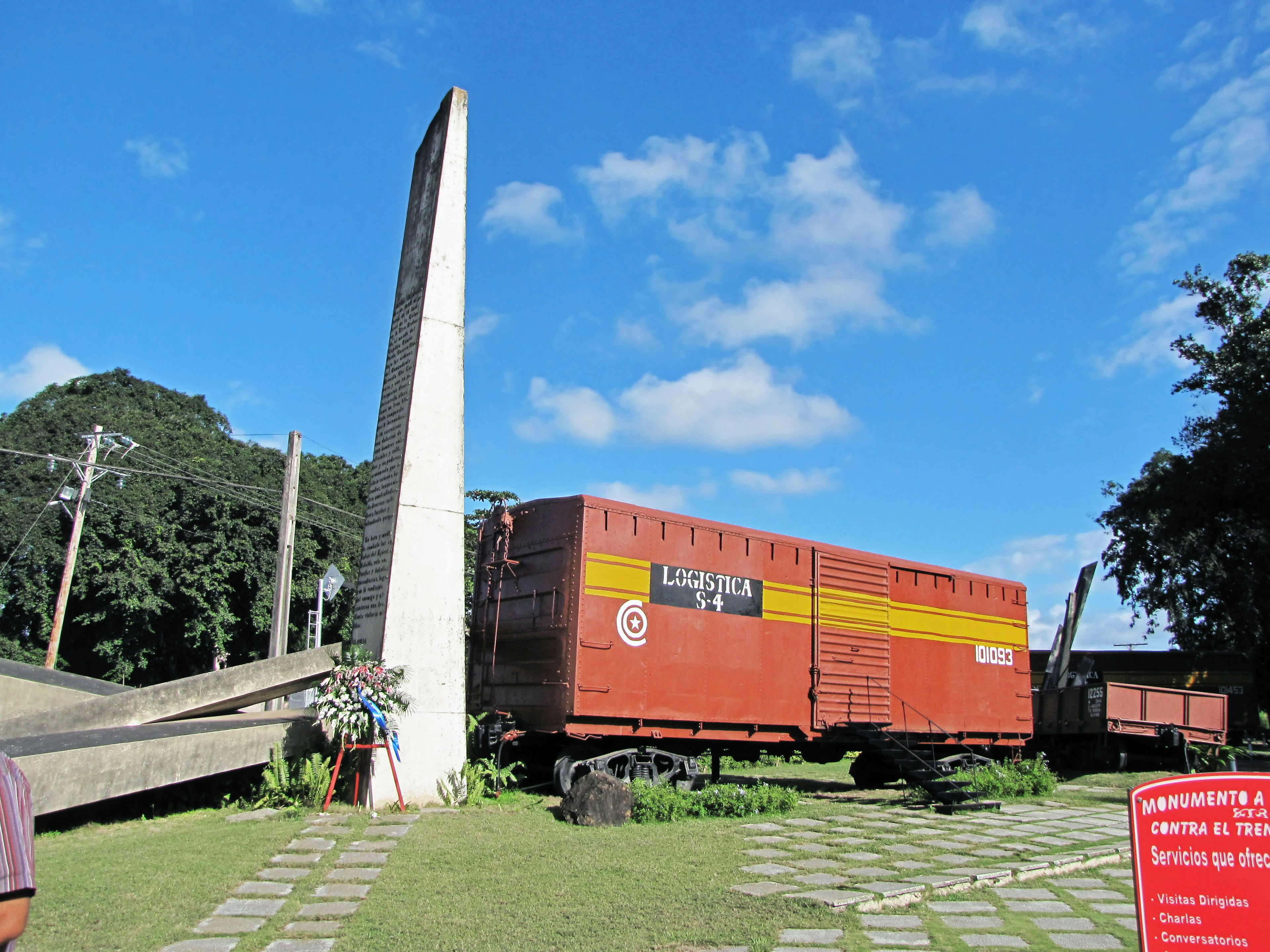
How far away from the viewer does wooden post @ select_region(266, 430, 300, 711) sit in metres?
15.2

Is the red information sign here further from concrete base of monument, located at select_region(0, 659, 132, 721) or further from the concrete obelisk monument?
concrete base of monument, located at select_region(0, 659, 132, 721)

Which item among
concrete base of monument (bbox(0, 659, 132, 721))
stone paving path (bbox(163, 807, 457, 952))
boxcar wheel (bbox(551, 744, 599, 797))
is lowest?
stone paving path (bbox(163, 807, 457, 952))

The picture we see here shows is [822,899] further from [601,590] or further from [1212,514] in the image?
[1212,514]

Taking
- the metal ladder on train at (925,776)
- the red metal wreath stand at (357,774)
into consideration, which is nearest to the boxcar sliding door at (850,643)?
the metal ladder on train at (925,776)

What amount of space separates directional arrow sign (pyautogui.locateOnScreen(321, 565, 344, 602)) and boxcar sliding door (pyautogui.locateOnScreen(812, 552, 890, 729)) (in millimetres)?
19289

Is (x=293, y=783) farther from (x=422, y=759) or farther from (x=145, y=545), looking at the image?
(x=145, y=545)

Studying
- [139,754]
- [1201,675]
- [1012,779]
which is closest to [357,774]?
[139,754]

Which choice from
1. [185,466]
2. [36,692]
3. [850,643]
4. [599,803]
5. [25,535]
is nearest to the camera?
[599,803]

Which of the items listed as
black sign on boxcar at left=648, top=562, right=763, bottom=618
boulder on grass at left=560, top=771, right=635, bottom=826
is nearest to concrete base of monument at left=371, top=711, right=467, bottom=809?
boulder on grass at left=560, top=771, right=635, bottom=826

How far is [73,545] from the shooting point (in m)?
22.6

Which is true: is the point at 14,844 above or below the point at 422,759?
above

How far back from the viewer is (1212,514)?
2591 centimetres

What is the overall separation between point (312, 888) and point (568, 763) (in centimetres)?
442

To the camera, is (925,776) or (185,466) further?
(185,466)
